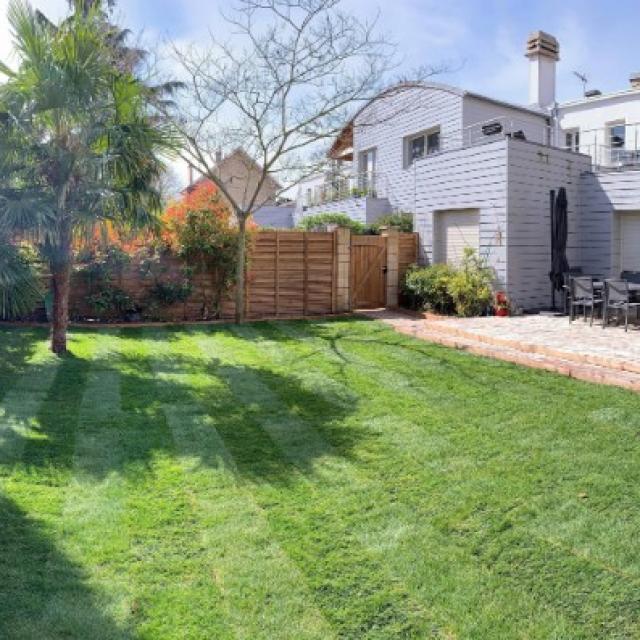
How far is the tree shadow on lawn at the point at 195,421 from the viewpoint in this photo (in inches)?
207

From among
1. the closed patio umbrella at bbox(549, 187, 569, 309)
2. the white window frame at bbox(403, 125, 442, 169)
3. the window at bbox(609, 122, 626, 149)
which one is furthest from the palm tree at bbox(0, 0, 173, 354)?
the window at bbox(609, 122, 626, 149)

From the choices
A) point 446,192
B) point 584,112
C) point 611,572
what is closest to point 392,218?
point 446,192

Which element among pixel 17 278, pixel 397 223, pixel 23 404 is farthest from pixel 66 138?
pixel 397 223

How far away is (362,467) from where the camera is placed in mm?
5098

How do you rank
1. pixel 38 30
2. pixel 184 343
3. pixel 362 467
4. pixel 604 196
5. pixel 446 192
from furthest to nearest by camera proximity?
pixel 446 192 < pixel 604 196 < pixel 184 343 < pixel 38 30 < pixel 362 467

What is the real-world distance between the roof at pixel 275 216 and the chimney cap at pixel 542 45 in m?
13.6

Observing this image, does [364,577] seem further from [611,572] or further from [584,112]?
[584,112]

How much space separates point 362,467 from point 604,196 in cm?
1210

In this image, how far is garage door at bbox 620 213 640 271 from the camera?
46.6 feet

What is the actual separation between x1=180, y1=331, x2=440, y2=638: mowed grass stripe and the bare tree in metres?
7.57

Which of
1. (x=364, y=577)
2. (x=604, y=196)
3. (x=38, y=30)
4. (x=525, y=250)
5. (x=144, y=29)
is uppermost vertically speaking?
(x=144, y=29)

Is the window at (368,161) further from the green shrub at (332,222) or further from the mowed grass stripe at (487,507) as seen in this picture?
the mowed grass stripe at (487,507)

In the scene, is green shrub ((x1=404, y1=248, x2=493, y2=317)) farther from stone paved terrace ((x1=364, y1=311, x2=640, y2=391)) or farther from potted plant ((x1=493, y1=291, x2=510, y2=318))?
stone paved terrace ((x1=364, y1=311, x2=640, y2=391))

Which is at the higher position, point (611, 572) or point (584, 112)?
point (584, 112)
